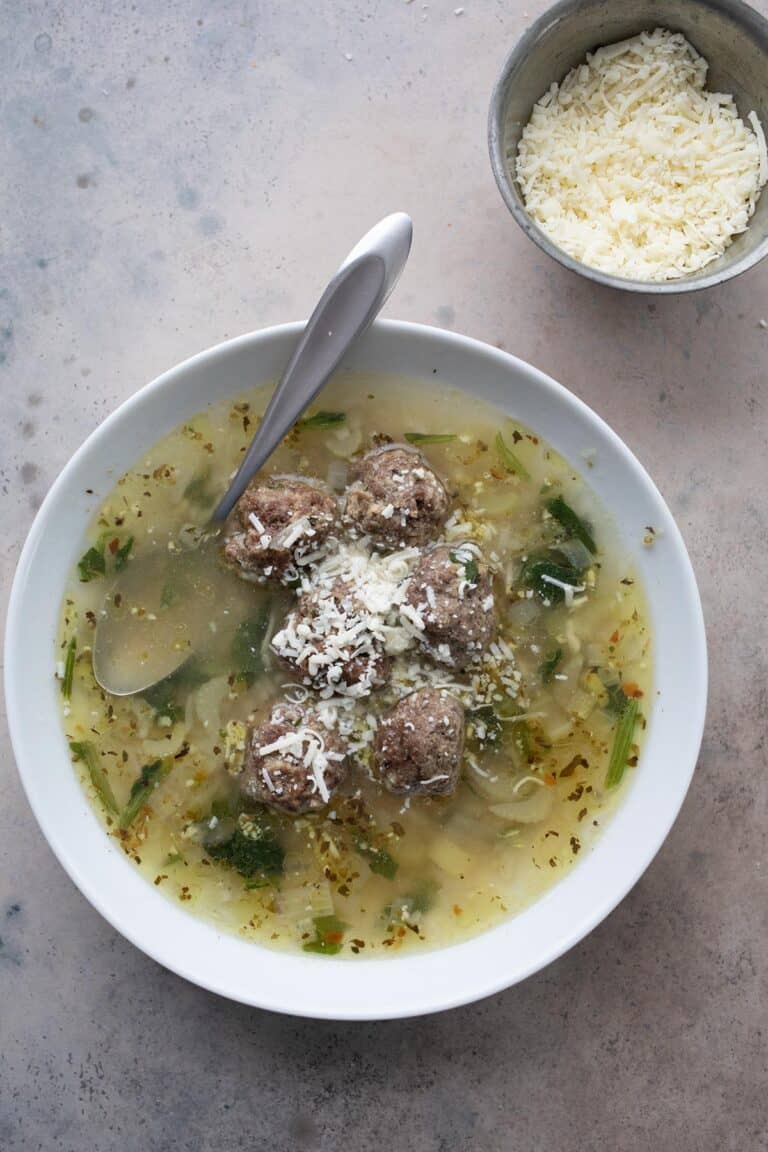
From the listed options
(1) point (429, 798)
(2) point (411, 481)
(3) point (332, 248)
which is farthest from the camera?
(3) point (332, 248)

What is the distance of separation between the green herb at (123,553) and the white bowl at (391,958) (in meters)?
0.12

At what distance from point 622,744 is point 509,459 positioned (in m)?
0.93

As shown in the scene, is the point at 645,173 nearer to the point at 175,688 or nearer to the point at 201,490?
the point at 201,490

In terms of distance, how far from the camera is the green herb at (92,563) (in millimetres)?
2768

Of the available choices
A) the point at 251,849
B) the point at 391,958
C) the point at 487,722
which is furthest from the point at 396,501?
the point at 391,958

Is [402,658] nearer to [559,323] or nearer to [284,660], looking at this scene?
[284,660]

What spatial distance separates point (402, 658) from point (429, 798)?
0.45 meters

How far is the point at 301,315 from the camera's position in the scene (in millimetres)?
Answer: 3002

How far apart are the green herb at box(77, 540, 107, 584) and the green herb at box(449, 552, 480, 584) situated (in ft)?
3.43

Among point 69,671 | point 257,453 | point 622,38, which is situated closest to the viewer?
point 257,453

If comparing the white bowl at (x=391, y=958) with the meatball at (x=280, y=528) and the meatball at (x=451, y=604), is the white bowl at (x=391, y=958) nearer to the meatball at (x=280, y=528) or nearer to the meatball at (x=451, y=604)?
the meatball at (x=280, y=528)

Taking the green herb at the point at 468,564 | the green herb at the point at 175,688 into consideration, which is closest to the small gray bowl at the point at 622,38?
the green herb at the point at 468,564

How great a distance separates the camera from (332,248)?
9.83 ft

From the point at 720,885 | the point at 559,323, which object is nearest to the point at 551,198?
the point at 559,323
